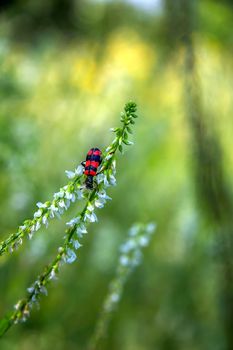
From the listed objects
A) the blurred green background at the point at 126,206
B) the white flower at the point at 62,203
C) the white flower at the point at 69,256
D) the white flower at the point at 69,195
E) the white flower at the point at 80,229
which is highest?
the blurred green background at the point at 126,206

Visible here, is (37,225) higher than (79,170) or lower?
lower

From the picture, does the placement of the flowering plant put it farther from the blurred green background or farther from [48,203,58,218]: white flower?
the blurred green background

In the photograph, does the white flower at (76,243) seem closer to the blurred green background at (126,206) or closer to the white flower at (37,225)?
the white flower at (37,225)

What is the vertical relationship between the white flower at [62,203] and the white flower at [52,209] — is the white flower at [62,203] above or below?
above

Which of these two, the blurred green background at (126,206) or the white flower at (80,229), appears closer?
the white flower at (80,229)

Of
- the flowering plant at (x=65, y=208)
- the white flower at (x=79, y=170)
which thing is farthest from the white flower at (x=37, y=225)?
the white flower at (x=79, y=170)

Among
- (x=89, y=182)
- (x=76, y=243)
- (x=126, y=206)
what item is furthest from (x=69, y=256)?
(x=126, y=206)

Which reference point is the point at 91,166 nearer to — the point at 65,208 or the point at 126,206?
the point at 65,208

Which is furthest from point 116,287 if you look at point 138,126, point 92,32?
point 92,32
